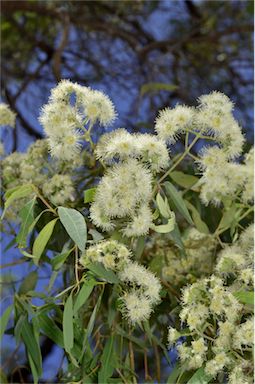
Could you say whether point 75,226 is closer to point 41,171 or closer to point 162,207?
point 162,207

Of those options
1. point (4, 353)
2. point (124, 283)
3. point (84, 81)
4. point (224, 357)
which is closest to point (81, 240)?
point (124, 283)

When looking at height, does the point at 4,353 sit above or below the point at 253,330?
below

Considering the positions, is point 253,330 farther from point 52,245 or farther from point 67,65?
point 67,65

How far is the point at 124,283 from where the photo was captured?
72 centimetres

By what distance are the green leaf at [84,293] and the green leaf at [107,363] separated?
3.8 inches

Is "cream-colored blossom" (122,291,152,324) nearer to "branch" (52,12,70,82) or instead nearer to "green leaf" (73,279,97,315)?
"green leaf" (73,279,97,315)

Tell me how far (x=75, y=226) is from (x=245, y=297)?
0.18 metres

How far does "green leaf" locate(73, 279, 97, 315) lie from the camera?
0.71m

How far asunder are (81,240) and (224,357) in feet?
0.58

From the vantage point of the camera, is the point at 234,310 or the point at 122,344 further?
the point at 122,344

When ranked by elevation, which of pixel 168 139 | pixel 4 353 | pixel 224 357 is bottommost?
pixel 4 353

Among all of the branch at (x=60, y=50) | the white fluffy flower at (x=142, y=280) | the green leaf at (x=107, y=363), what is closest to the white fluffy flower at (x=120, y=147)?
the white fluffy flower at (x=142, y=280)

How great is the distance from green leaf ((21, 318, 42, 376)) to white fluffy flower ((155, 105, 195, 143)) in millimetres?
263

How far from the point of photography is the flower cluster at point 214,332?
0.66 meters
